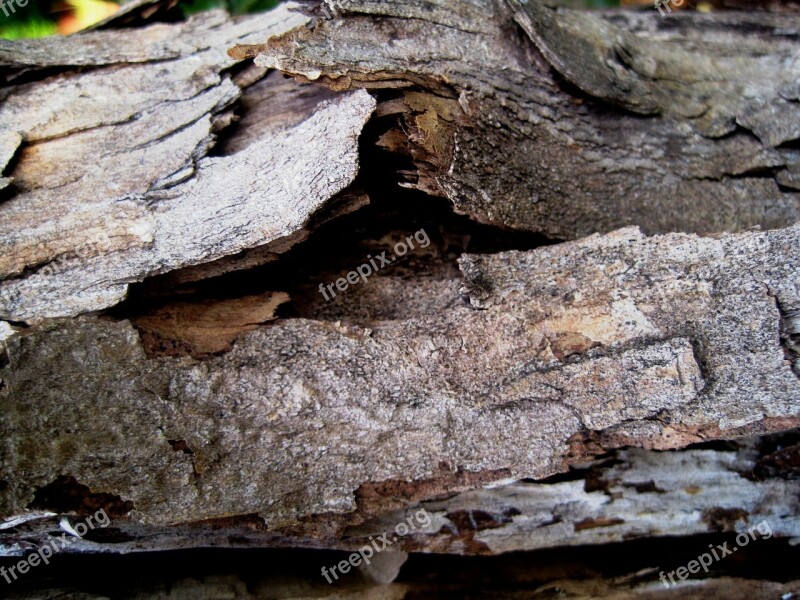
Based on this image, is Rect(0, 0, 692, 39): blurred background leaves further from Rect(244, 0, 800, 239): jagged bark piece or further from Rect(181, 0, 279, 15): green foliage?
Answer: Rect(244, 0, 800, 239): jagged bark piece

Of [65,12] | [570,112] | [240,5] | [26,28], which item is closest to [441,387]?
[570,112]

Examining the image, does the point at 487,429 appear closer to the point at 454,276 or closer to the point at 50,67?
the point at 454,276

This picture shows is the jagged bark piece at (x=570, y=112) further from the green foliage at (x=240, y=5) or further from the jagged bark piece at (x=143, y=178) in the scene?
the green foliage at (x=240, y=5)

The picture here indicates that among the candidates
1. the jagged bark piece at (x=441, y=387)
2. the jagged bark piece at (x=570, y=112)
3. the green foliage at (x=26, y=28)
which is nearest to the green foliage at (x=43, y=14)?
the green foliage at (x=26, y=28)

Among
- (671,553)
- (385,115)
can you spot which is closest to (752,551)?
(671,553)

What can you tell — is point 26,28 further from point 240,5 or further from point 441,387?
point 441,387
